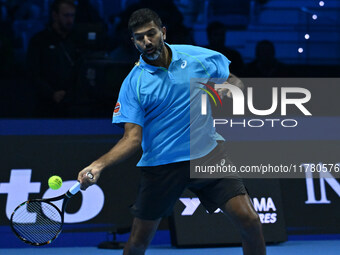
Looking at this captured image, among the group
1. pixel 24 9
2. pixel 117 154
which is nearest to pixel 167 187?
pixel 117 154

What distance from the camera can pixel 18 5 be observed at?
8445 millimetres

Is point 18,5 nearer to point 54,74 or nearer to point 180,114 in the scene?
point 54,74

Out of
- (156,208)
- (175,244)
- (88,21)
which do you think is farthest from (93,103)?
(156,208)

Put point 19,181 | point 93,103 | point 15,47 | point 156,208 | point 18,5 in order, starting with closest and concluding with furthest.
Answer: point 156,208 < point 19,181 < point 93,103 < point 15,47 < point 18,5

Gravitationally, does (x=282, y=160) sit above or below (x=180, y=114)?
below

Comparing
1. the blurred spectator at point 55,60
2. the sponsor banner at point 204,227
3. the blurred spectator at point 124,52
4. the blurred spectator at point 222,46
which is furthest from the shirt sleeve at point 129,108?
the blurred spectator at point 222,46

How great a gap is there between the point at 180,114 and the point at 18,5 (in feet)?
15.3

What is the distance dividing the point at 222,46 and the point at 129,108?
339cm

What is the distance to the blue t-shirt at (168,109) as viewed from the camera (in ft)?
14.2

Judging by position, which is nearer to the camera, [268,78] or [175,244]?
[175,244]

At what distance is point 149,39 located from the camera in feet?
13.8

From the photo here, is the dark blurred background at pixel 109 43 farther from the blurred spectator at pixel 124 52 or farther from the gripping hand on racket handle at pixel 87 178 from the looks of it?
the gripping hand on racket handle at pixel 87 178

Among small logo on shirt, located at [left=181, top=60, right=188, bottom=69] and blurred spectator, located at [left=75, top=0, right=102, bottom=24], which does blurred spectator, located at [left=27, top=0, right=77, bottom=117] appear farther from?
small logo on shirt, located at [left=181, top=60, right=188, bottom=69]

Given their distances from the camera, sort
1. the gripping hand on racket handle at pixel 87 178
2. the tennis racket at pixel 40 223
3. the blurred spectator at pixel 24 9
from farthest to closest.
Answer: the blurred spectator at pixel 24 9 → the tennis racket at pixel 40 223 → the gripping hand on racket handle at pixel 87 178
